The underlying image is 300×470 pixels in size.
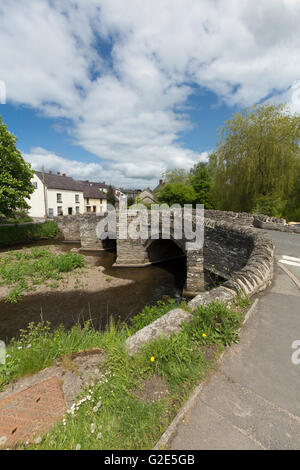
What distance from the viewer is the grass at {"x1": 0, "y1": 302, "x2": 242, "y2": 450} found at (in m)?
1.61

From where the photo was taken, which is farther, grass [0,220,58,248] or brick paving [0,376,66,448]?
grass [0,220,58,248]

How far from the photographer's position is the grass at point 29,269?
10555 millimetres

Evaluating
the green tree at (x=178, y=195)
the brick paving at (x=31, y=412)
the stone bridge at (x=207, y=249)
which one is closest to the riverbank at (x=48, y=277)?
the stone bridge at (x=207, y=249)

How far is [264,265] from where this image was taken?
14.2ft

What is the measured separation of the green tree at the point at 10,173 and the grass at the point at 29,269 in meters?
4.58

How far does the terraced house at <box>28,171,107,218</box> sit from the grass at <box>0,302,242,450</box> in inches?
1038

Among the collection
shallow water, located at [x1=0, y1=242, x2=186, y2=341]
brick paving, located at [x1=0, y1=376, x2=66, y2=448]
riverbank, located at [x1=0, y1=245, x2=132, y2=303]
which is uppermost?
brick paving, located at [x1=0, y1=376, x2=66, y2=448]

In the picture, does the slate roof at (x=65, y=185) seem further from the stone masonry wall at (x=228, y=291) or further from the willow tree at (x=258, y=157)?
the stone masonry wall at (x=228, y=291)

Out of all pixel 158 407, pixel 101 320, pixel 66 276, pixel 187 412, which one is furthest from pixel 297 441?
pixel 66 276

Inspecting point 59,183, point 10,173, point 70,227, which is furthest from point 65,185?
point 10,173

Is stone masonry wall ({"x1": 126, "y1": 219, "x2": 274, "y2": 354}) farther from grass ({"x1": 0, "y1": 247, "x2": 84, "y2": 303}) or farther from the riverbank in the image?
grass ({"x1": 0, "y1": 247, "x2": 84, "y2": 303})

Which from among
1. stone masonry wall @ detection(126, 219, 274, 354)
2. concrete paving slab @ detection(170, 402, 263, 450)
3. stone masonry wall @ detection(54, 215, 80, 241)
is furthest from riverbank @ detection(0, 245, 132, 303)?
concrete paving slab @ detection(170, 402, 263, 450)

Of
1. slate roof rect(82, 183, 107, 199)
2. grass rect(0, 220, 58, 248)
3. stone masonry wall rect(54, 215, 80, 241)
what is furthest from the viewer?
slate roof rect(82, 183, 107, 199)

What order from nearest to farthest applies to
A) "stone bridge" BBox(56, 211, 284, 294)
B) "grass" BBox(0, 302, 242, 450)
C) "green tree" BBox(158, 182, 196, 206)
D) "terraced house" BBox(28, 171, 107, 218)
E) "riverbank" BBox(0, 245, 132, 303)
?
"grass" BBox(0, 302, 242, 450), "stone bridge" BBox(56, 211, 284, 294), "riverbank" BBox(0, 245, 132, 303), "green tree" BBox(158, 182, 196, 206), "terraced house" BBox(28, 171, 107, 218)
